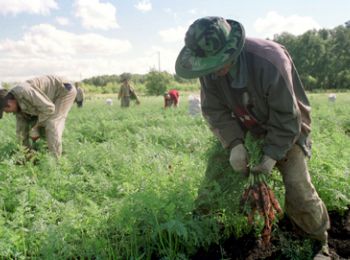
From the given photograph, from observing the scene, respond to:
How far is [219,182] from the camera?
329cm

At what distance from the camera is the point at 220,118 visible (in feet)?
10.2

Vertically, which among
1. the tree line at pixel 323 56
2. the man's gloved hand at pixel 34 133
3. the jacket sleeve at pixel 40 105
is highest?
the tree line at pixel 323 56

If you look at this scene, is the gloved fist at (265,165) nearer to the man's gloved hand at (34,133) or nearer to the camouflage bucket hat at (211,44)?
the camouflage bucket hat at (211,44)

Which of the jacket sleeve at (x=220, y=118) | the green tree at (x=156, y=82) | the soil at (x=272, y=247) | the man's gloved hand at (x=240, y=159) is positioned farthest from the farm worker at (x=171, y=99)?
the green tree at (x=156, y=82)

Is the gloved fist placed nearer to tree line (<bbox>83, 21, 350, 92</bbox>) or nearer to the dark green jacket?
the dark green jacket

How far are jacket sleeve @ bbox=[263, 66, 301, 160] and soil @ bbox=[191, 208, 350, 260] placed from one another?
3.09 feet

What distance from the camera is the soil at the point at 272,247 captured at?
10.6 ft

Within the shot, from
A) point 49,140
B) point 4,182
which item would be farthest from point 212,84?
point 49,140

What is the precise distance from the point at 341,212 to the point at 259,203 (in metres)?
1.50

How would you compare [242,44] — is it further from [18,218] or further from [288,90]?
[18,218]

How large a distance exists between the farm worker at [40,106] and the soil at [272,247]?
3.34m

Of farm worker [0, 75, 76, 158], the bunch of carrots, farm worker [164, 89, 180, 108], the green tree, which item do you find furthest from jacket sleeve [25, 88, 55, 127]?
the green tree

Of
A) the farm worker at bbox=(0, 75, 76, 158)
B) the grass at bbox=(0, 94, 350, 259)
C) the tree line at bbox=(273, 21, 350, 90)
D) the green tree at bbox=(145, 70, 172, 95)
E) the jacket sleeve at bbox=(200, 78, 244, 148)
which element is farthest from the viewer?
the tree line at bbox=(273, 21, 350, 90)

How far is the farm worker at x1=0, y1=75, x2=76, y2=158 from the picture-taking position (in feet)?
18.2
